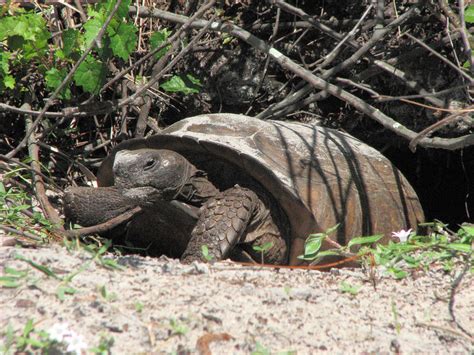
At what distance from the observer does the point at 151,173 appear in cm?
367

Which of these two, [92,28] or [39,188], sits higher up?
[92,28]

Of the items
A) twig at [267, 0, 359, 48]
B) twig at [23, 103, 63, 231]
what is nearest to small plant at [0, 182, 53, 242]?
twig at [23, 103, 63, 231]

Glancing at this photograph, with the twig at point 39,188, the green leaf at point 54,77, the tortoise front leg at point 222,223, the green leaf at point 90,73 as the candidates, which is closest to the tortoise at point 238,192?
the tortoise front leg at point 222,223

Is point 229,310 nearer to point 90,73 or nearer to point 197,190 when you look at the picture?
point 197,190

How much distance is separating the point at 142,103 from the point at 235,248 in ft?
5.05

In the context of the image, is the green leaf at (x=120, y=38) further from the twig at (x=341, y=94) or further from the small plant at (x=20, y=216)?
the small plant at (x=20, y=216)

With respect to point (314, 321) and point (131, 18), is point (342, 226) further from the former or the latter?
point (131, 18)

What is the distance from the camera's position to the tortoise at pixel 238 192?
12.0 feet

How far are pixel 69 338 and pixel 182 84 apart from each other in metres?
3.27

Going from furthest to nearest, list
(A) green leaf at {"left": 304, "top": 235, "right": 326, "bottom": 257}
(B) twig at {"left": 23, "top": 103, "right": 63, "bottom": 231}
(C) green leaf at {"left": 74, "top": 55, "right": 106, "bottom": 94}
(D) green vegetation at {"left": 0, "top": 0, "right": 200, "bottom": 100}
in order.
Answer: (C) green leaf at {"left": 74, "top": 55, "right": 106, "bottom": 94}, (D) green vegetation at {"left": 0, "top": 0, "right": 200, "bottom": 100}, (B) twig at {"left": 23, "top": 103, "right": 63, "bottom": 231}, (A) green leaf at {"left": 304, "top": 235, "right": 326, "bottom": 257}

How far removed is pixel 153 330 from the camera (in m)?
2.05

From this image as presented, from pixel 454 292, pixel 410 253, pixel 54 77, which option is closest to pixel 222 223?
pixel 410 253

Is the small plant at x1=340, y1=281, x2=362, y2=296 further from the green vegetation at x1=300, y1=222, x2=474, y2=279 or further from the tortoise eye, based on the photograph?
the tortoise eye

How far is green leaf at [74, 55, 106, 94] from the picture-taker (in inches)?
172
